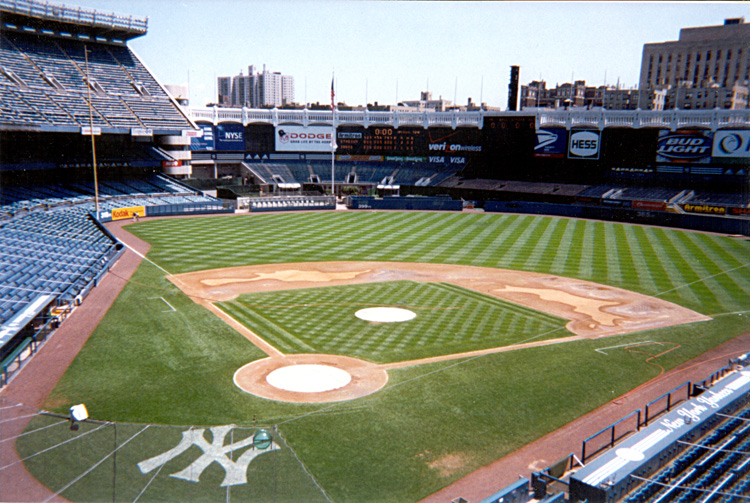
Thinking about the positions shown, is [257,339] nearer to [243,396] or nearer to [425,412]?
[243,396]

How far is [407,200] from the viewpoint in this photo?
225ft

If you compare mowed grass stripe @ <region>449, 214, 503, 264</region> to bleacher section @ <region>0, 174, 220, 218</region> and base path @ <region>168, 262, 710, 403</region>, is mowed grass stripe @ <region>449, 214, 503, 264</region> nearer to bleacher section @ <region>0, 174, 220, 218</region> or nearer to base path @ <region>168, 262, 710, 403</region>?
base path @ <region>168, 262, 710, 403</region>

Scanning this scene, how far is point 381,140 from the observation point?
86.3 meters

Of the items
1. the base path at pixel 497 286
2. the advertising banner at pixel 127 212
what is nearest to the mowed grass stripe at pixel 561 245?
the base path at pixel 497 286

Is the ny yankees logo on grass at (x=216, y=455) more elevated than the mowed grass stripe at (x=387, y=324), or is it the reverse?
the ny yankees logo on grass at (x=216, y=455)

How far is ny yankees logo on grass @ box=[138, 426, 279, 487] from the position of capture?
1114cm

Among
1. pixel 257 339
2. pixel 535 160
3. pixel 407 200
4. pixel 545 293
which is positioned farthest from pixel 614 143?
pixel 257 339

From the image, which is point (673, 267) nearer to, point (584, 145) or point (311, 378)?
point (311, 378)

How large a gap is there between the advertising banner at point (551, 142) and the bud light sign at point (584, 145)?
911 mm

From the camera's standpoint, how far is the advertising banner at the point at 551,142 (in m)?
69.1

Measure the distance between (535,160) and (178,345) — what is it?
199 ft

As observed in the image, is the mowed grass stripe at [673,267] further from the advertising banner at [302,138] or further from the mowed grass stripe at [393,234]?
the advertising banner at [302,138]

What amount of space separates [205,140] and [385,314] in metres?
64.3

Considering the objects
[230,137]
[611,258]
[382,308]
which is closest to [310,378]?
[382,308]
